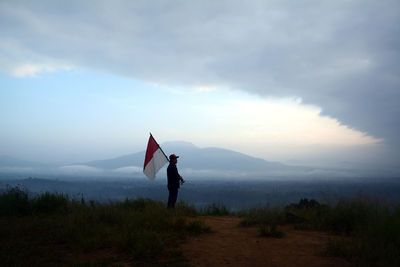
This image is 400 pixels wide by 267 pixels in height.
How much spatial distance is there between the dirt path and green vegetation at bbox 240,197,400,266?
316 mm

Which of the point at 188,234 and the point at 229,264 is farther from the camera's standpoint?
the point at 188,234

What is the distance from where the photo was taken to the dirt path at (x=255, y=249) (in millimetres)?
5000

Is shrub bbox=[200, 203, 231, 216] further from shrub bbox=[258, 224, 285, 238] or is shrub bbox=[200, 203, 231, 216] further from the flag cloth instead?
shrub bbox=[258, 224, 285, 238]

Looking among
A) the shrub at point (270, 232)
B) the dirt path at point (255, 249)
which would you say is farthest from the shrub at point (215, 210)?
the shrub at point (270, 232)

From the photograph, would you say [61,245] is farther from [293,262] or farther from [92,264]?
[293,262]

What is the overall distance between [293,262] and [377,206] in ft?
12.6

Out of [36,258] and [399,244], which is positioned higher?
[399,244]

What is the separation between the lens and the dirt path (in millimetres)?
5000

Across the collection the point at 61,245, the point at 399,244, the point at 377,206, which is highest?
the point at 377,206

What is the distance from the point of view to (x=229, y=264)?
16.1 feet

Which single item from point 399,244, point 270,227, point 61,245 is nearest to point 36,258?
point 61,245

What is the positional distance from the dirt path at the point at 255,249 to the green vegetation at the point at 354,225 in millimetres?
316

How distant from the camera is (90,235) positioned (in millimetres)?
6469

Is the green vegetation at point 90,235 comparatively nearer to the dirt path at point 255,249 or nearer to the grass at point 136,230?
the grass at point 136,230
